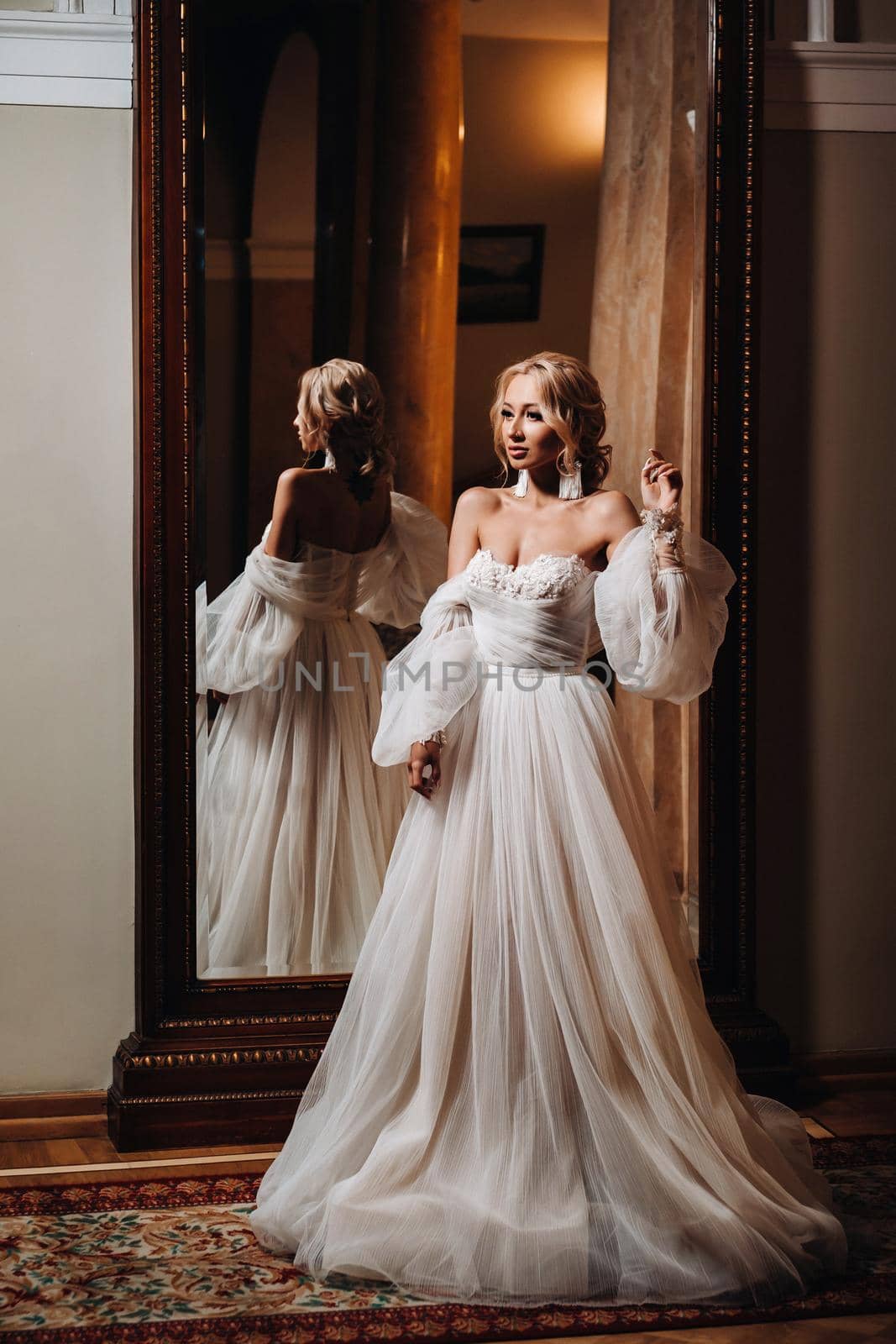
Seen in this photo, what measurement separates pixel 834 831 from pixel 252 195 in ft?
6.88

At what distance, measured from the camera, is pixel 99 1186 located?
2734 mm

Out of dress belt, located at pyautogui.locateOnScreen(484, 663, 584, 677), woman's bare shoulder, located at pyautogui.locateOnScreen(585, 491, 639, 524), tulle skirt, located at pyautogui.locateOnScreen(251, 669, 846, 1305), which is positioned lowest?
tulle skirt, located at pyautogui.locateOnScreen(251, 669, 846, 1305)

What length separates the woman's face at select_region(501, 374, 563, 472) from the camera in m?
2.68

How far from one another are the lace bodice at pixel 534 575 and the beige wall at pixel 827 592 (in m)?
0.93

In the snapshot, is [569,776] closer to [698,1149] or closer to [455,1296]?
[698,1149]

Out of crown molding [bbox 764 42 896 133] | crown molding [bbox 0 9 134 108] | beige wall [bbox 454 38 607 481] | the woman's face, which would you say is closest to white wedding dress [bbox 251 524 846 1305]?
the woman's face

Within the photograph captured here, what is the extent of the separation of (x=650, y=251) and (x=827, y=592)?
3.17 ft

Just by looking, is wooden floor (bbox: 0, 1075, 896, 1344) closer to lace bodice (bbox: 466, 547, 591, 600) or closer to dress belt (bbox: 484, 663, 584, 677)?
dress belt (bbox: 484, 663, 584, 677)

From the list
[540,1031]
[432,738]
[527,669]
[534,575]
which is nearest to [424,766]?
[432,738]

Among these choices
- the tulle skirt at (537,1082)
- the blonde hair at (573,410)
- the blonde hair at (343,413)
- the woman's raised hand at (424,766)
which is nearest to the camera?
the tulle skirt at (537,1082)

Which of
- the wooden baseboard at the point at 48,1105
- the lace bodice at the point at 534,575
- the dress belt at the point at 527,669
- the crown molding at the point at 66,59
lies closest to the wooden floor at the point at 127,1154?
the wooden baseboard at the point at 48,1105

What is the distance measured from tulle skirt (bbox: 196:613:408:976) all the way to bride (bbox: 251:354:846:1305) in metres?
0.40

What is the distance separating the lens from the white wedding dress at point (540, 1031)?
2.26m

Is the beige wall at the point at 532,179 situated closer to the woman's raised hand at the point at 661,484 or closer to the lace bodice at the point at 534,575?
the lace bodice at the point at 534,575
